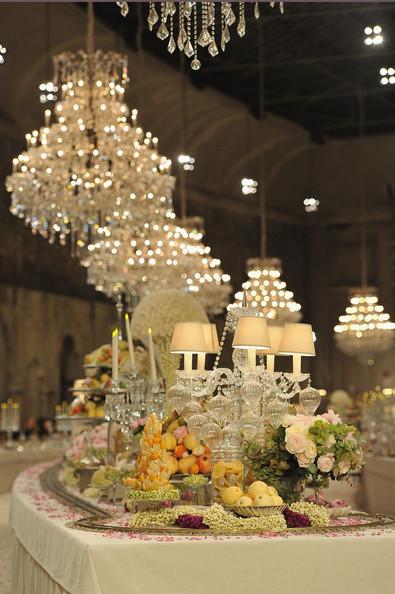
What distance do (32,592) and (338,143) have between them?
23008mm

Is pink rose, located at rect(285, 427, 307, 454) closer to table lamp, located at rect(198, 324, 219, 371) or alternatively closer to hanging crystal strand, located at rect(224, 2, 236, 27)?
table lamp, located at rect(198, 324, 219, 371)

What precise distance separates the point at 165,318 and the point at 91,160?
6077mm

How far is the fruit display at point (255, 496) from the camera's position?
14.3 ft

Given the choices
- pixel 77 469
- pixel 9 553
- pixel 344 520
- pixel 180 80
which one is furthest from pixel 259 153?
pixel 344 520

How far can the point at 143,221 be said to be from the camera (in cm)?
1408

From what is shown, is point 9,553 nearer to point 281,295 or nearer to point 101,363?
point 101,363

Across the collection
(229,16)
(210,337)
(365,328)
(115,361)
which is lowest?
(115,361)

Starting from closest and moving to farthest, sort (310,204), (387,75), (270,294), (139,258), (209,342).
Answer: (209,342), (139,258), (270,294), (387,75), (310,204)

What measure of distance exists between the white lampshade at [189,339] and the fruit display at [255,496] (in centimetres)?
66

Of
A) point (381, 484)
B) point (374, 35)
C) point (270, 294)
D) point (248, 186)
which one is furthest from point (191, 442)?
point (248, 186)

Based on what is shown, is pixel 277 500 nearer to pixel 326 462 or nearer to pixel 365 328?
pixel 326 462

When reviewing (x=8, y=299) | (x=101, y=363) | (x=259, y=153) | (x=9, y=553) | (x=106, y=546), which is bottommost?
(x=9, y=553)

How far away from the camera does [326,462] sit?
4.37 m

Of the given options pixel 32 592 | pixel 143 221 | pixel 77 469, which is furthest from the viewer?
pixel 143 221
